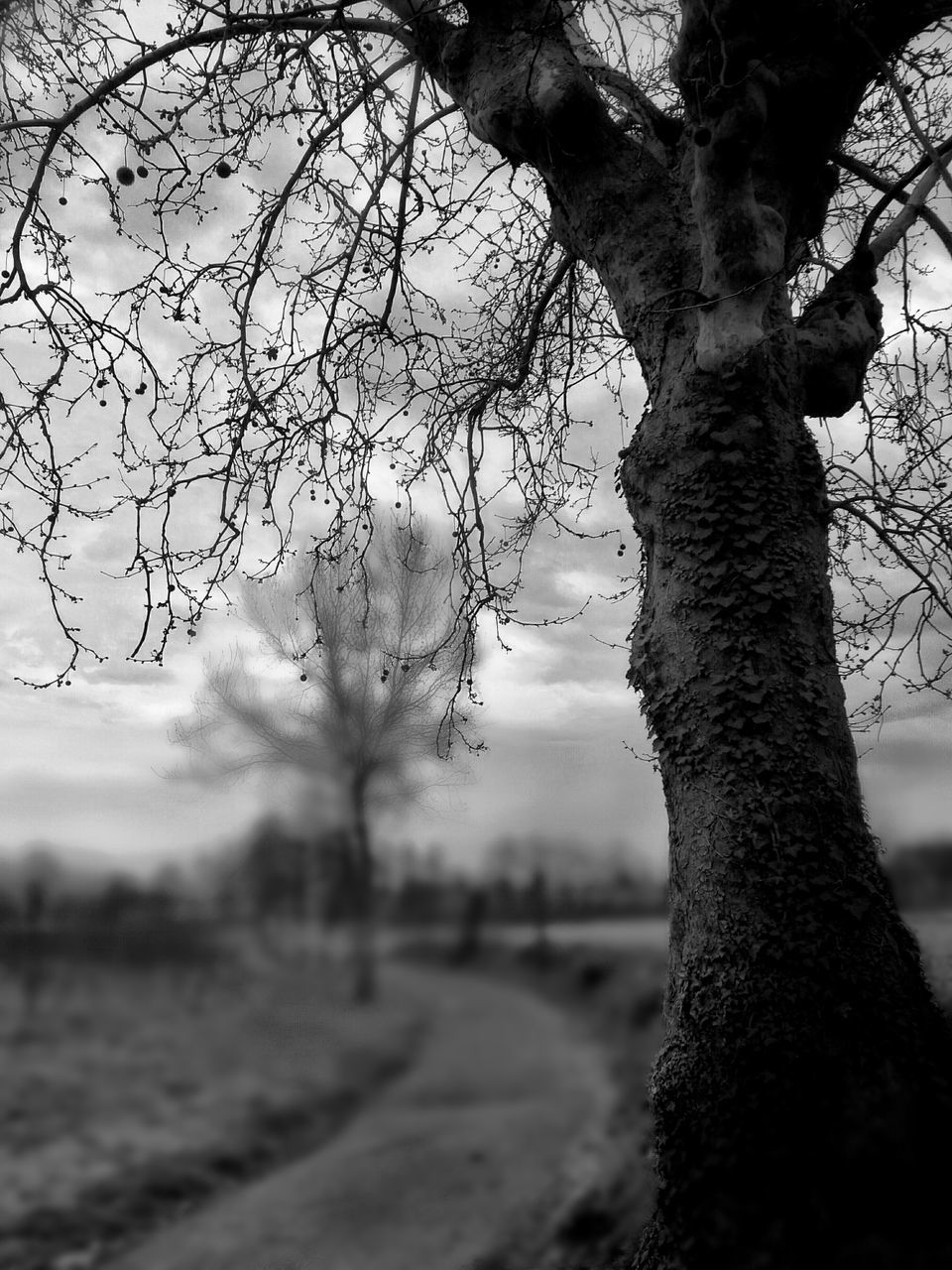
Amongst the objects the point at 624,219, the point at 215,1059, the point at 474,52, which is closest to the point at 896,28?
the point at 624,219

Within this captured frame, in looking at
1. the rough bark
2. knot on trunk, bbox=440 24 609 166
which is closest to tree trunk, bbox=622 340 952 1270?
the rough bark

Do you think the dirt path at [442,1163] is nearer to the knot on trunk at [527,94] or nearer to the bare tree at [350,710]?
the bare tree at [350,710]

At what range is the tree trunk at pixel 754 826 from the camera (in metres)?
1.92

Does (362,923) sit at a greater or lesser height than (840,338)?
lesser

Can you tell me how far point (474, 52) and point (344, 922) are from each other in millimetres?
3152

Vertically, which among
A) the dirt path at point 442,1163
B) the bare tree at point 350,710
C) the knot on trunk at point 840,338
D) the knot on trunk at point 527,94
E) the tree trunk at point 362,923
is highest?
the knot on trunk at point 527,94

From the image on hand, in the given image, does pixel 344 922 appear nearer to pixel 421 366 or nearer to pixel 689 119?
pixel 689 119

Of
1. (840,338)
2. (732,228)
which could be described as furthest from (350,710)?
(840,338)

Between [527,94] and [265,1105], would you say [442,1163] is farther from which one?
[527,94]

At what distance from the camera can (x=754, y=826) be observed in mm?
2252

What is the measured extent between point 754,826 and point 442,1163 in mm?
1103

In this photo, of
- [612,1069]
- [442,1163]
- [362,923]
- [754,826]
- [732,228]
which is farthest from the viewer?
[732,228]

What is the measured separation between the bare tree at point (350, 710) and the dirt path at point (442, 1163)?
11.0 inches

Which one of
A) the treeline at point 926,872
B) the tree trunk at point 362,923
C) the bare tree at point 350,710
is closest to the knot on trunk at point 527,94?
the bare tree at point 350,710
